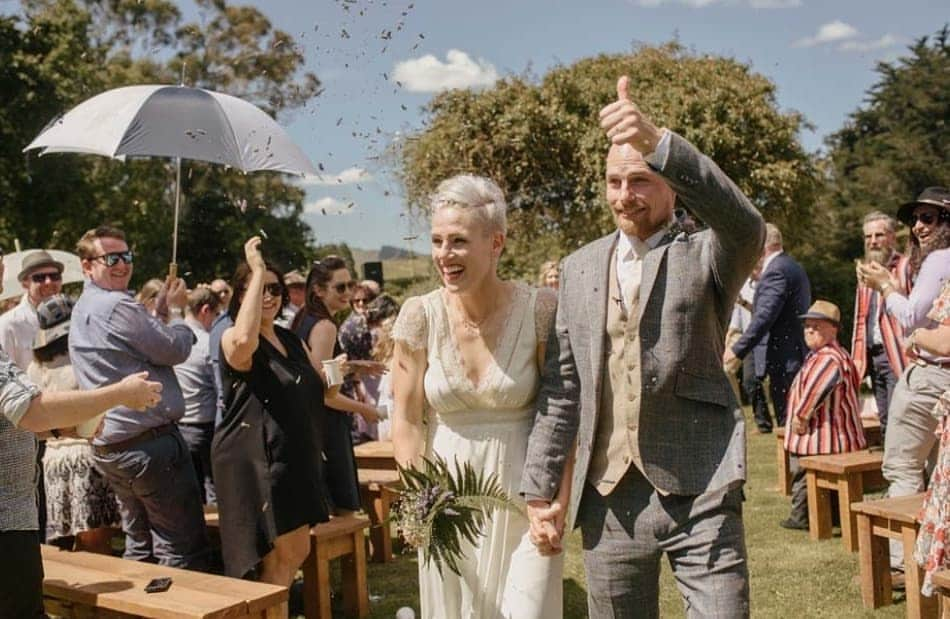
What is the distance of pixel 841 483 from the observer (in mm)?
6910

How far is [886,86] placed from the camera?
42.2 m

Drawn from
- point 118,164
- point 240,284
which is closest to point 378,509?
point 240,284

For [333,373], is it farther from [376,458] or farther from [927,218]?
[927,218]

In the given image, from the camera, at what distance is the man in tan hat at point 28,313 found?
768 cm

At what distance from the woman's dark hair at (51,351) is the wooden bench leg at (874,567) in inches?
194

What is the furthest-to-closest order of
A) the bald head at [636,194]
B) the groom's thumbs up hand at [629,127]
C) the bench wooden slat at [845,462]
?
the bench wooden slat at [845,462] < the bald head at [636,194] < the groom's thumbs up hand at [629,127]

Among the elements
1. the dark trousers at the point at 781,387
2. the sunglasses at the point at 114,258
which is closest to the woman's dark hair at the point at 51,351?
the sunglasses at the point at 114,258

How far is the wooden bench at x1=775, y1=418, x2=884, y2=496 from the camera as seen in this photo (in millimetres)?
8602

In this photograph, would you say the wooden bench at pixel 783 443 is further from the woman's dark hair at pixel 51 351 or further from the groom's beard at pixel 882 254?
the woman's dark hair at pixel 51 351

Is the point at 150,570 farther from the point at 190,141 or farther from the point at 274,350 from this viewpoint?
the point at 190,141

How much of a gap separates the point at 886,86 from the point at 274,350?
42.1 m

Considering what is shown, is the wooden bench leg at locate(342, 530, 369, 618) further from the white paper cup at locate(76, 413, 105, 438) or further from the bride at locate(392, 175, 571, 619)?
the bride at locate(392, 175, 571, 619)

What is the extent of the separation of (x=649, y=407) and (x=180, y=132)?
4.31 meters

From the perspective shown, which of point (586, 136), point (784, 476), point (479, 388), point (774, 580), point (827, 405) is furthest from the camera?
point (586, 136)
